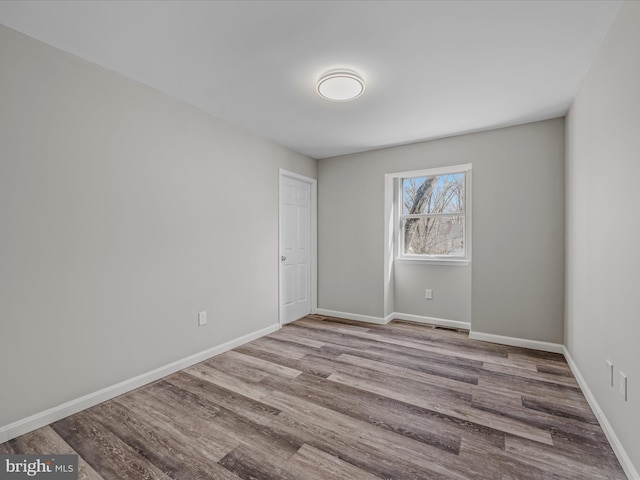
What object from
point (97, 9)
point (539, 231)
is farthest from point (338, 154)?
point (97, 9)

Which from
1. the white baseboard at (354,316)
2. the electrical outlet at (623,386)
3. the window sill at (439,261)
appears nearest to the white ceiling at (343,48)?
the window sill at (439,261)

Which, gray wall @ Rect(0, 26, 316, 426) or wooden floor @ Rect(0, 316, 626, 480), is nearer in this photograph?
wooden floor @ Rect(0, 316, 626, 480)

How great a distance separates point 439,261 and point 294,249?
1.98 m

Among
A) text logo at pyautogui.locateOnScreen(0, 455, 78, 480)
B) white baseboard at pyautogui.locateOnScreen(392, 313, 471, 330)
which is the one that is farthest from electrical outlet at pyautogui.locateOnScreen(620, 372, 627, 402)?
text logo at pyautogui.locateOnScreen(0, 455, 78, 480)

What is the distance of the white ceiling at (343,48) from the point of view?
1688 millimetres

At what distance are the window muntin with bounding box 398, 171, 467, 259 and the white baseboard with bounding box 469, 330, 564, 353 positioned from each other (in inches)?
40.1

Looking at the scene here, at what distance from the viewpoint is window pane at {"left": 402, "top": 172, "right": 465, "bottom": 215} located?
4059mm

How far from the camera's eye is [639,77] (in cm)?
147

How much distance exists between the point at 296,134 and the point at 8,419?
10.9 ft

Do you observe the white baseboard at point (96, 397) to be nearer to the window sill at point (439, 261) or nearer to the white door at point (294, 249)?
the white door at point (294, 249)

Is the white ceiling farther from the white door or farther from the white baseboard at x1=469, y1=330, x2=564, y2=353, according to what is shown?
the white baseboard at x1=469, y1=330, x2=564, y2=353

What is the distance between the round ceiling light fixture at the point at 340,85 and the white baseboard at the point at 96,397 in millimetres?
2608

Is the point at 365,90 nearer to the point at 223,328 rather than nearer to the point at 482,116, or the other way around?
the point at 482,116

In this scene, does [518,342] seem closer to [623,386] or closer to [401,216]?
[623,386]
